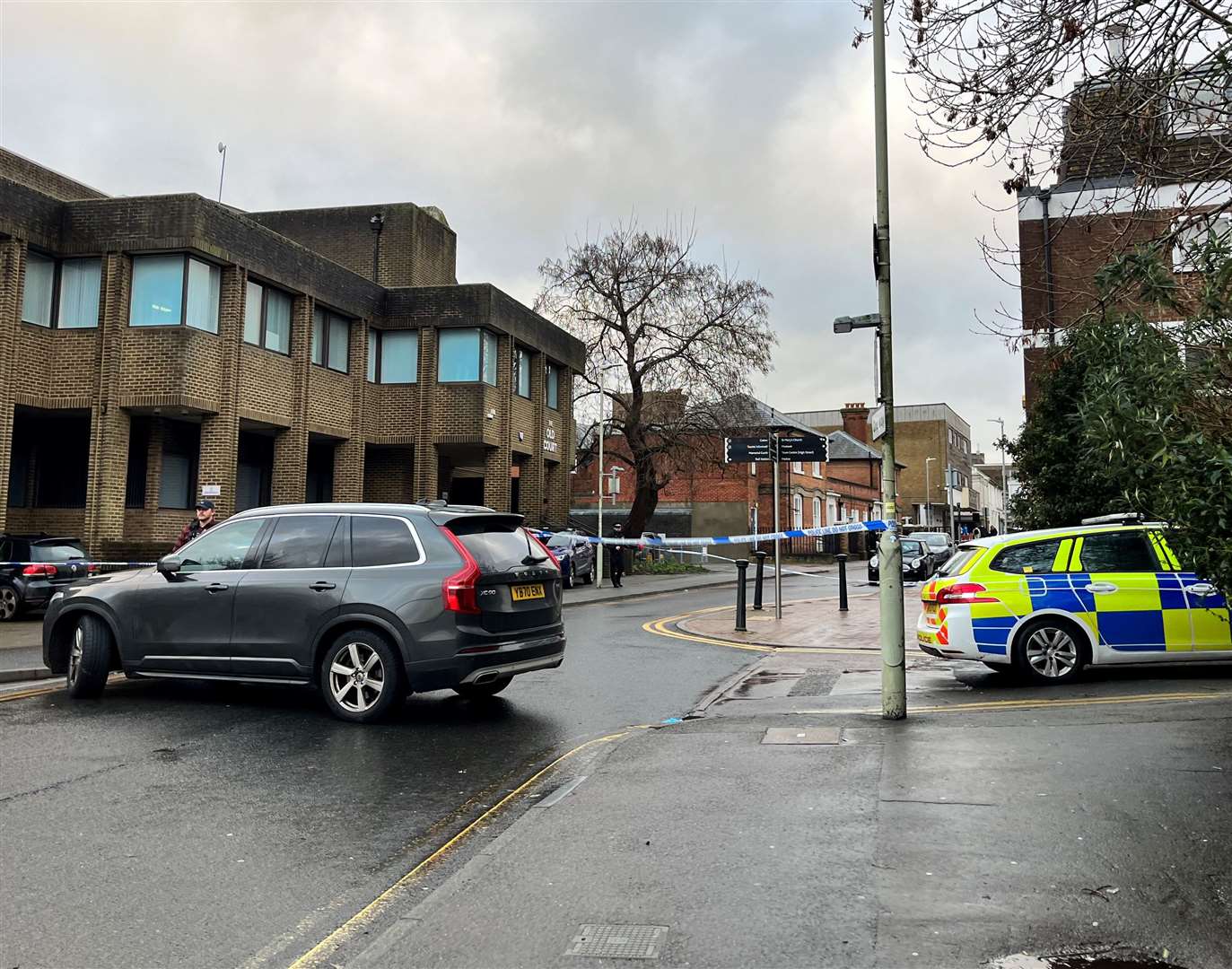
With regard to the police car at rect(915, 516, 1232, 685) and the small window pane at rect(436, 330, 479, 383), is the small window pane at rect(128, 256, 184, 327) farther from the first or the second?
the police car at rect(915, 516, 1232, 685)

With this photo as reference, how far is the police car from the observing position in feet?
30.1

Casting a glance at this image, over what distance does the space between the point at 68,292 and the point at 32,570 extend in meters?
7.62

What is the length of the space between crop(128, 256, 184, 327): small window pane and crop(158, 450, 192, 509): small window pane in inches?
126

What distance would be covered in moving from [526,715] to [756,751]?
2.47 metres

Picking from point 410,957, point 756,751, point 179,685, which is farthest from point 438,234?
point 410,957

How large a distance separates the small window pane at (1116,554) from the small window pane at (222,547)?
787 cm

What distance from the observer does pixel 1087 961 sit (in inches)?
130

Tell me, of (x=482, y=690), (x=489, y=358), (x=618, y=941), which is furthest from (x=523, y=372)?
(x=618, y=941)

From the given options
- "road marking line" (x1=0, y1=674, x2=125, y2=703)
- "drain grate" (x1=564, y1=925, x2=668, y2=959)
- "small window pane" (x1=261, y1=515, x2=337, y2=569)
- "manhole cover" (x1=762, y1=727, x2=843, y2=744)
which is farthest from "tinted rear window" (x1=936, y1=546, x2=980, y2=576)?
"road marking line" (x1=0, y1=674, x2=125, y2=703)

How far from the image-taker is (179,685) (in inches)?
374

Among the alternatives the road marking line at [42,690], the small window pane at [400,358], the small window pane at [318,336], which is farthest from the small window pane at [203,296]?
the road marking line at [42,690]

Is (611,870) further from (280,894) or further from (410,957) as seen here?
(280,894)

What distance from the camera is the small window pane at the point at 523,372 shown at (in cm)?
3111

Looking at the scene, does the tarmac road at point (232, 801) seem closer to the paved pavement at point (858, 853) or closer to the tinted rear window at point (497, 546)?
the paved pavement at point (858, 853)
